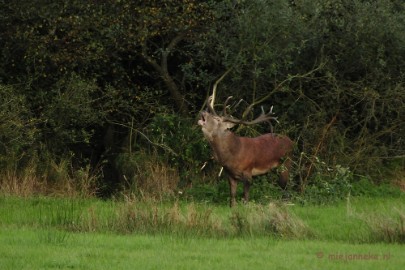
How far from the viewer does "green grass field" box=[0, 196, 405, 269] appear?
11711 millimetres

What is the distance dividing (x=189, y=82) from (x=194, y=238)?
1060 cm

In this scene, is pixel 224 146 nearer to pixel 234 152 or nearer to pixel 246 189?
pixel 234 152

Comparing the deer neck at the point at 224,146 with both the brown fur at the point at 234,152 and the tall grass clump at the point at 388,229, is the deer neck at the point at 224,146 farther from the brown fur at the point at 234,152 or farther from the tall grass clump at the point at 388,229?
the tall grass clump at the point at 388,229

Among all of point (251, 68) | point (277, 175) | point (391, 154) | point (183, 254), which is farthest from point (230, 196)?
point (183, 254)

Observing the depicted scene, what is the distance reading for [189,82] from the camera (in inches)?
948

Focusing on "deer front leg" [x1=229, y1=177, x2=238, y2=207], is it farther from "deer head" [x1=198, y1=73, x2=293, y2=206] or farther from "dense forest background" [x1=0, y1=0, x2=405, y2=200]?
"dense forest background" [x1=0, y1=0, x2=405, y2=200]

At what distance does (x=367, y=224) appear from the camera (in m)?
14.5

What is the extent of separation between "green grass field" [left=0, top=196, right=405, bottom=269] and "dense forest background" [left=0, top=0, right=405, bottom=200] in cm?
444

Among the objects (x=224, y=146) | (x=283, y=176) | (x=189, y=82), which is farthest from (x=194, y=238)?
(x=189, y=82)

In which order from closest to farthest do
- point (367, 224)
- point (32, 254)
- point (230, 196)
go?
1. point (32, 254)
2. point (367, 224)
3. point (230, 196)

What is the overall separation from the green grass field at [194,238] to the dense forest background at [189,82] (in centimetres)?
444

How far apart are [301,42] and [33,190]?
753 cm

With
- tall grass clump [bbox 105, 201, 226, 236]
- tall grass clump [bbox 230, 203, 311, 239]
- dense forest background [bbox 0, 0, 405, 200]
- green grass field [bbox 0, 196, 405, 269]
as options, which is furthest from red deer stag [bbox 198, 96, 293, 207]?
tall grass clump [bbox 230, 203, 311, 239]

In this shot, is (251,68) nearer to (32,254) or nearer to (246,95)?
(246,95)
